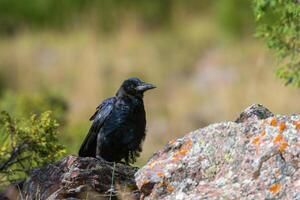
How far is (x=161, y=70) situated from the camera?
22.9 metres

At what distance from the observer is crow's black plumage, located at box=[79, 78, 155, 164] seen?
9.12 m

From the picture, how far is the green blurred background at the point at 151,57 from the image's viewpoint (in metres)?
19.9

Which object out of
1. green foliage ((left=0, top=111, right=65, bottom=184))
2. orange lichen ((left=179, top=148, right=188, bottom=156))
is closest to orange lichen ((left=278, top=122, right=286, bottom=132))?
orange lichen ((left=179, top=148, right=188, bottom=156))

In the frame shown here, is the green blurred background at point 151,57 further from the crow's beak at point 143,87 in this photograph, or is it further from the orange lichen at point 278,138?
the orange lichen at point 278,138

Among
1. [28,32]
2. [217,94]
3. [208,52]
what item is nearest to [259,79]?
[217,94]

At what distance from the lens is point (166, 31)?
25.0 meters

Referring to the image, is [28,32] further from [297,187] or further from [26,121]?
[297,187]

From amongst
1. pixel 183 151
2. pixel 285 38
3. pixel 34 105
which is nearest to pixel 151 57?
pixel 34 105

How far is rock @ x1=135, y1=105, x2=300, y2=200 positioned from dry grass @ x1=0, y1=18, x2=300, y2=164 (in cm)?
1091

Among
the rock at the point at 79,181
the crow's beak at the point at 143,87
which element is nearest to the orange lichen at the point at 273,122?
the rock at the point at 79,181

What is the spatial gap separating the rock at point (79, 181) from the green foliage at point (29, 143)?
430 millimetres

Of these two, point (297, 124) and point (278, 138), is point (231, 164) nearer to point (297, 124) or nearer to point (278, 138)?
point (278, 138)

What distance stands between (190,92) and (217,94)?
1.13 metres

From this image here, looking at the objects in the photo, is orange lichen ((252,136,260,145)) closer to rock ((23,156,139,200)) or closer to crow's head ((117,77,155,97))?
rock ((23,156,139,200))
